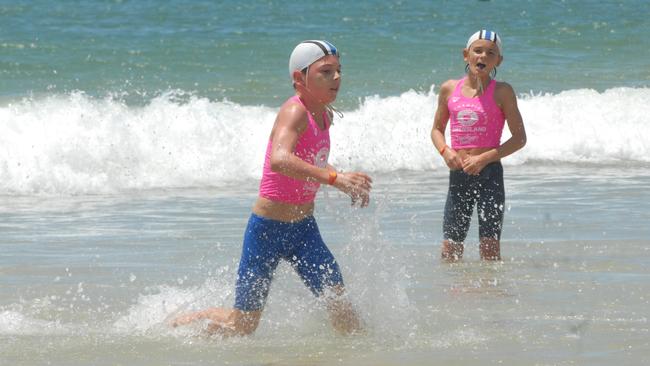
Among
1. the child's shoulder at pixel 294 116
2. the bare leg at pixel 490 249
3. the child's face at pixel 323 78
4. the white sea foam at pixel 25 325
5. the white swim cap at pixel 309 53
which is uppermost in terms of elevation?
the white swim cap at pixel 309 53

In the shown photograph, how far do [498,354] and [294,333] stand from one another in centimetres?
106

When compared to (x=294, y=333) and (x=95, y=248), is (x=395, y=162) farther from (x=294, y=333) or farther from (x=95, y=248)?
(x=294, y=333)

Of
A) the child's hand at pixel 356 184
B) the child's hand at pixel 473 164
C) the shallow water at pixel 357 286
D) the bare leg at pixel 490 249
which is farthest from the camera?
the bare leg at pixel 490 249

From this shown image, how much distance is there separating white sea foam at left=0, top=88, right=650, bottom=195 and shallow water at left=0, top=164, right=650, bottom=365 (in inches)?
83.5

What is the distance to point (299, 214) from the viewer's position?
5836 mm

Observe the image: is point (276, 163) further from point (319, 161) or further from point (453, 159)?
point (453, 159)

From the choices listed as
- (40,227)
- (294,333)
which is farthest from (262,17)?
(294,333)

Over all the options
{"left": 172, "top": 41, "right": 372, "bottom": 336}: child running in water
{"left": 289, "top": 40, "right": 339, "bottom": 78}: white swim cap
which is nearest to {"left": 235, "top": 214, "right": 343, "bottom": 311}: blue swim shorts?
{"left": 172, "top": 41, "right": 372, "bottom": 336}: child running in water

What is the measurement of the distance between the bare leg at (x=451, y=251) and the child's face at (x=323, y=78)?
2397 mm

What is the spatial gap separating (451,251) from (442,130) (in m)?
0.76

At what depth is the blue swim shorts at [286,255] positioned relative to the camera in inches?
228

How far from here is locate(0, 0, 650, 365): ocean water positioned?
6098 millimetres

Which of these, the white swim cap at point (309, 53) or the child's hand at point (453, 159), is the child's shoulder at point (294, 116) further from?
the child's hand at point (453, 159)

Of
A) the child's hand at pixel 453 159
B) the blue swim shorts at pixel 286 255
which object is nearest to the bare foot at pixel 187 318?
the blue swim shorts at pixel 286 255
